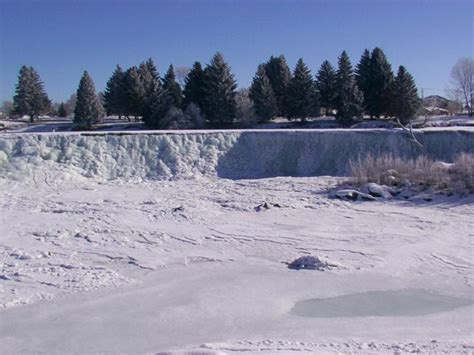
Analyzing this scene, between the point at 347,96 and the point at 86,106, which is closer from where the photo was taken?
the point at 347,96

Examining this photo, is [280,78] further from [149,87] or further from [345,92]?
[149,87]

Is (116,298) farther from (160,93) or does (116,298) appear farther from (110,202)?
(160,93)

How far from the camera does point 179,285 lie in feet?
27.5

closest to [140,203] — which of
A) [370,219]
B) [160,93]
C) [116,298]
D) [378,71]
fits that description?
[370,219]

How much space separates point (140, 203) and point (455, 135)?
44.9 ft

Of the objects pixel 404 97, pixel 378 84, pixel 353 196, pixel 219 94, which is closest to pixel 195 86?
pixel 219 94

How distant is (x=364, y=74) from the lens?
41969 mm

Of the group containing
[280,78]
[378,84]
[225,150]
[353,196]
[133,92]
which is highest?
[280,78]

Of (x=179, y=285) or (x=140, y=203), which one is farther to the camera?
(x=140, y=203)

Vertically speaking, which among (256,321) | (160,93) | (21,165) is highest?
(160,93)

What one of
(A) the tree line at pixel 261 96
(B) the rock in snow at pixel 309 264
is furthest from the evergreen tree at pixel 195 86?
(B) the rock in snow at pixel 309 264

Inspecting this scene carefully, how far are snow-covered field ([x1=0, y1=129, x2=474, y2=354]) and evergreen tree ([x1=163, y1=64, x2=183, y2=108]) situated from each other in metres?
24.8

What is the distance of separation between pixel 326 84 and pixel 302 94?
125 inches

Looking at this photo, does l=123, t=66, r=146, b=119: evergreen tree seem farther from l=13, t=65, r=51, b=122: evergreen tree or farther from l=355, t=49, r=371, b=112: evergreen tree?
l=355, t=49, r=371, b=112: evergreen tree
